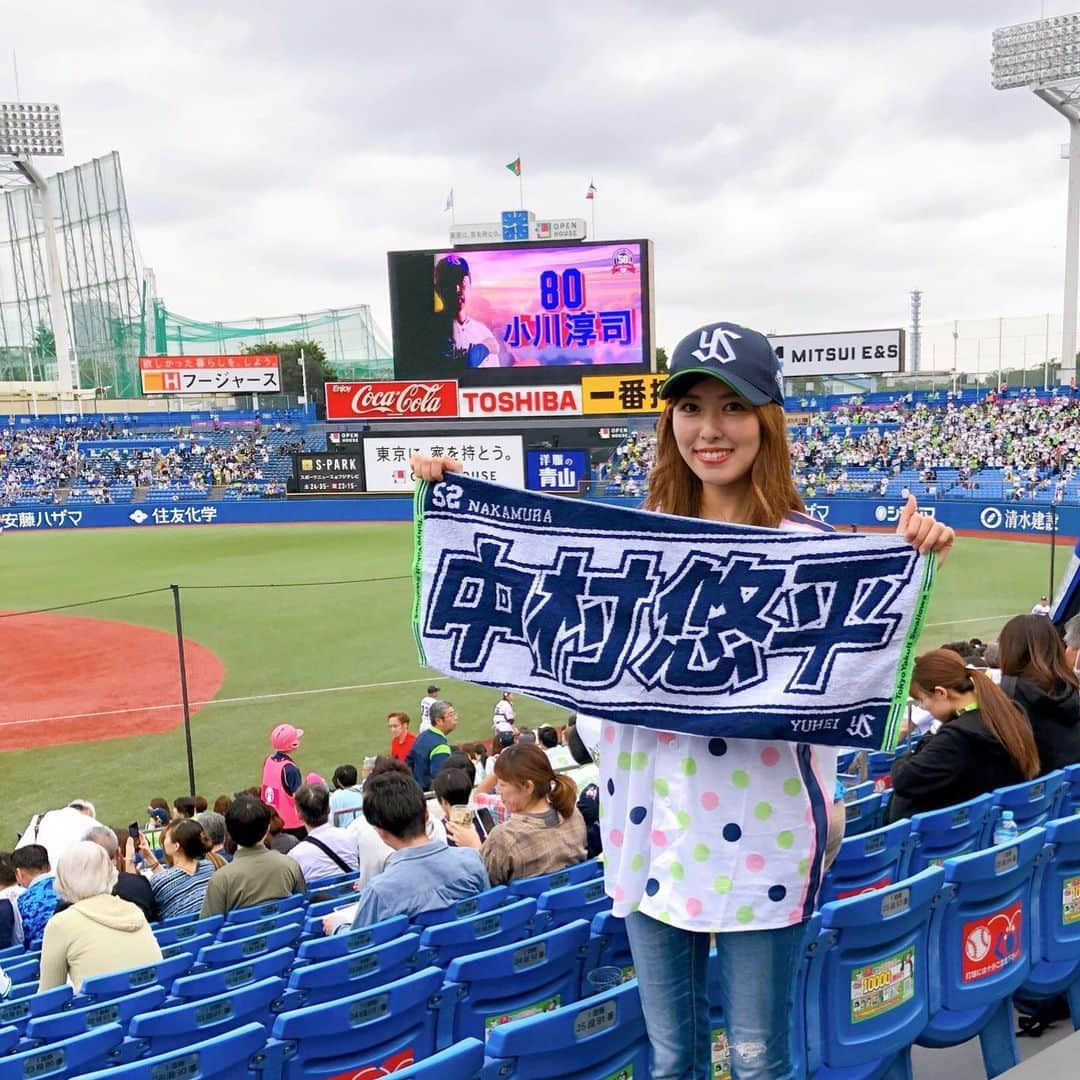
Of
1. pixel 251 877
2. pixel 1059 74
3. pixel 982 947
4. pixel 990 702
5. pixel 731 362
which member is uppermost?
pixel 1059 74

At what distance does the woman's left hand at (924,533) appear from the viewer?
2125mm

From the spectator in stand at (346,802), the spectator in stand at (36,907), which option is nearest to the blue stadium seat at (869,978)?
the spectator in stand at (36,907)

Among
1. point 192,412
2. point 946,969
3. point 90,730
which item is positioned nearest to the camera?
point 946,969

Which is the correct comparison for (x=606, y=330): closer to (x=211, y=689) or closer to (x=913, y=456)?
(x=913, y=456)

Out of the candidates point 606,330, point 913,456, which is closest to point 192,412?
point 606,330

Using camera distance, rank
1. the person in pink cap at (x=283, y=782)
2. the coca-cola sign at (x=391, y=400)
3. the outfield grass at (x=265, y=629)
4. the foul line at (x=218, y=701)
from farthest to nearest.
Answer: the coca-cola sign at (x=391, y=400) → the foul line at (x=218, y=701) → the outfield grass at (x=265, y=629) → the person in pink cap at (x=283, y=782)

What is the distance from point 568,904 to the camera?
12.5ft

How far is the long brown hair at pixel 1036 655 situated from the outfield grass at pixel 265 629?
8981 mm

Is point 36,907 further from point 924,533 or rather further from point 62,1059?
point 924,533

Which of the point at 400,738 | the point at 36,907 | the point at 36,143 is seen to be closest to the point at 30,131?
the point at 36,143

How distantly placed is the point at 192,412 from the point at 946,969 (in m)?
59.0

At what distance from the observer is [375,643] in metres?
18.8

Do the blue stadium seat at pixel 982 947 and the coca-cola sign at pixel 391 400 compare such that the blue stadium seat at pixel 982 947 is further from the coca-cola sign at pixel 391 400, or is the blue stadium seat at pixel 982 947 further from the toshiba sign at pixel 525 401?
the toshiba sign at pixel 525 401

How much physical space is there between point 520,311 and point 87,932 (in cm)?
3271
